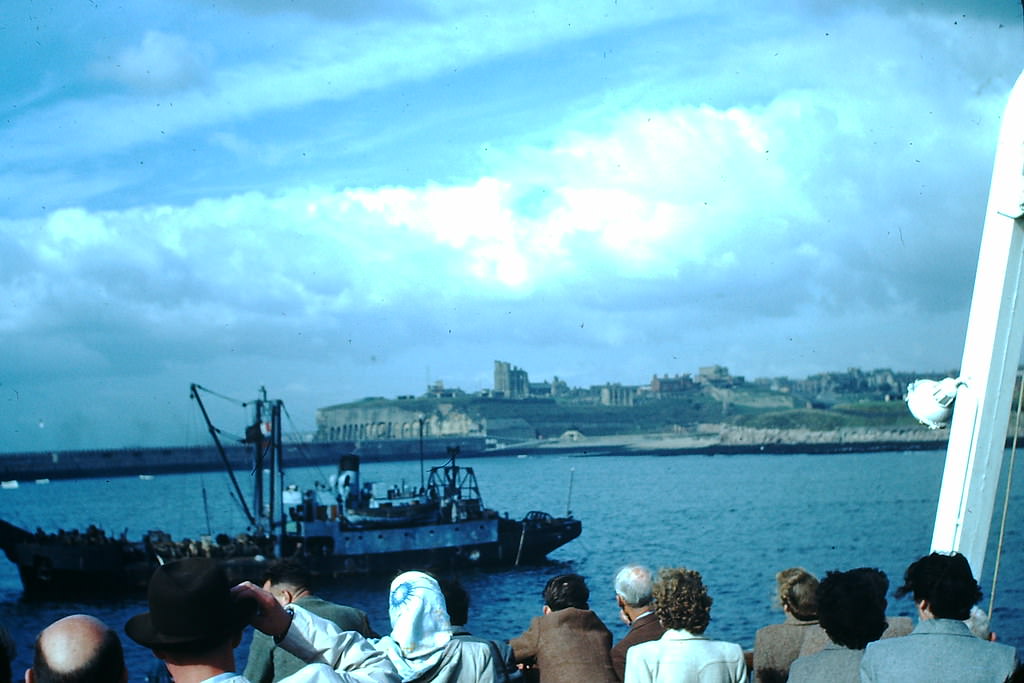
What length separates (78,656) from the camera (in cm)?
255

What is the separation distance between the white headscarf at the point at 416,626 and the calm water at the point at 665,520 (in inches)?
1247

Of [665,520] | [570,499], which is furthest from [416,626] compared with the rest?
[570,499]

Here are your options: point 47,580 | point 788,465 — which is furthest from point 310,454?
point 47,580

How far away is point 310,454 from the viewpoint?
149375mm

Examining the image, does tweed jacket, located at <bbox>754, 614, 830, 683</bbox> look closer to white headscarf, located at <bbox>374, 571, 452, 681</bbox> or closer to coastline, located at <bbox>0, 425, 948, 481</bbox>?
white headscarf, located at <bbox>374, 571, 452, 681</bbox>

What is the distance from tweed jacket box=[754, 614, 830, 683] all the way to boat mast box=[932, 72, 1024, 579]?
3.08ft

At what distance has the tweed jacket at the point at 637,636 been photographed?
5.05 meters

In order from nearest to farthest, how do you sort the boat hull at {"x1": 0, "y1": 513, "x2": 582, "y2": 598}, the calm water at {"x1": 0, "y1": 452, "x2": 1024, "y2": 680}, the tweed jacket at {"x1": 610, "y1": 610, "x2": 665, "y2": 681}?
the tweed jacket at {"x1": 610, "y1": 610, "x2": 665, "y2": 681}, the calm water at {"x1": 0, "y1": 452, "x2": 1024, "y2": 680}, the boat hull at {"x1": 0, "y1": 513, "x2": 582, "y2": 598}

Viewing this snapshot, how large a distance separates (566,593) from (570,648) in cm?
24

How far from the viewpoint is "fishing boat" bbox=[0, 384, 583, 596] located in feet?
191

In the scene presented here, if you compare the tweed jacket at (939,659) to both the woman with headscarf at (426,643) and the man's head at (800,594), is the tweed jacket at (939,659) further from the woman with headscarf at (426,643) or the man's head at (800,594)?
the woman with headscarf at (426,643)

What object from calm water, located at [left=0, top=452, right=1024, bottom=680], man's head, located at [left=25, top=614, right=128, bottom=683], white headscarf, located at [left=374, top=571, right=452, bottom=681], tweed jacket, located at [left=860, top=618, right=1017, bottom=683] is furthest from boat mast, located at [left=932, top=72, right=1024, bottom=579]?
calm water, located at [left=0, top=452, right=1024, bottom=680]

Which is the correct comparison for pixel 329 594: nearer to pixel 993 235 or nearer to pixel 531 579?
pixel 531 579

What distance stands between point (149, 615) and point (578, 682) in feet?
9.64
